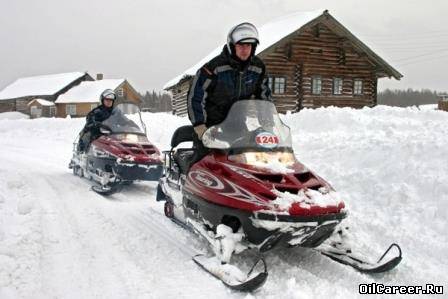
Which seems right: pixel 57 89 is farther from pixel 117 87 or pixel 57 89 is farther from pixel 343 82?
pixel 343 82

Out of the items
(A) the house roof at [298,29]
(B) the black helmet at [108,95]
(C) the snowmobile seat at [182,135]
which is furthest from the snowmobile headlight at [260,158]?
(A) the house roof at [298,29]

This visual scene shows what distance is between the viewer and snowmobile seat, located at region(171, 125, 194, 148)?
235 inches

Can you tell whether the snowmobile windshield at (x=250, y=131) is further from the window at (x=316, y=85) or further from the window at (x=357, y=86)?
the window at (x=357, y=86)

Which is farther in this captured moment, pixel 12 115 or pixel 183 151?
pixel 12 115

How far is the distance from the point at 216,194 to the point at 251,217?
569 mm

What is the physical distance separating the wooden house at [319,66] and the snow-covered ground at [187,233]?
14153 millimetres

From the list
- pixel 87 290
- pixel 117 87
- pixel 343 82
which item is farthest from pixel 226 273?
pixel 117 87

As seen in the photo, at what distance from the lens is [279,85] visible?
23281 millimetres

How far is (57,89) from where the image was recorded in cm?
4934

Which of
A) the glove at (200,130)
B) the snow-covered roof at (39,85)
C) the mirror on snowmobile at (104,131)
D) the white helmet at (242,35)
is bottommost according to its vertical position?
the mirror on snowmobile at (104,131)

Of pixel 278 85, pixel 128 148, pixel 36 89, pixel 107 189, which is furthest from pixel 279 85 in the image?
pixel 36 89

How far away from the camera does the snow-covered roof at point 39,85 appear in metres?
50.1

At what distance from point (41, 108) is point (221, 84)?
4750cm

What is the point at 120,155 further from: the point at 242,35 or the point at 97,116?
the point at 242,35
